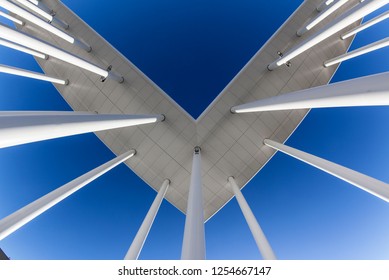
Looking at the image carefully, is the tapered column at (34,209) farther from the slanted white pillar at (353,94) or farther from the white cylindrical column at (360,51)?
the white cylindrical column at (360,51)

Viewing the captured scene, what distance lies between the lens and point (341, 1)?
1620 centimetres

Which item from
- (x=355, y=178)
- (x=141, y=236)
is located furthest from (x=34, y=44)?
(x=355, y=178)

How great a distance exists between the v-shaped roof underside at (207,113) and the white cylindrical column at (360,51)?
0.93m

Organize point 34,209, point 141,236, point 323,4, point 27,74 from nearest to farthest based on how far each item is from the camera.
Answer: point 34,209 < point 141,236 < point 27,74 < point 323,4

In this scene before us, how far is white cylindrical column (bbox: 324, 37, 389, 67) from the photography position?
58.4ft

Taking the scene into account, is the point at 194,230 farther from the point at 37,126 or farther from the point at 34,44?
the point at 34,44

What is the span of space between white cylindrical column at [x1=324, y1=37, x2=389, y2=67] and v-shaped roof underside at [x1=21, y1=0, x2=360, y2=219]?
925mm

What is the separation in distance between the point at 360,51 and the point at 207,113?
1307cm

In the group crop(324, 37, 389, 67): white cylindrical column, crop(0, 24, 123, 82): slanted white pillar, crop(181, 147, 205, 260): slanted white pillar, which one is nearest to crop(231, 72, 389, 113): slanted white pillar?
crop(181, 147, 205, 260): slanted white pillar

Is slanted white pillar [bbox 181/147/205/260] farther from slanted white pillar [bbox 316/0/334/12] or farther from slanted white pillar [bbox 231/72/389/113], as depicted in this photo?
slanted white pillar [bbox 316/0/334/12]

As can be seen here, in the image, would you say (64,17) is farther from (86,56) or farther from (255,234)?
(255,234)

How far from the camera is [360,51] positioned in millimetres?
19594

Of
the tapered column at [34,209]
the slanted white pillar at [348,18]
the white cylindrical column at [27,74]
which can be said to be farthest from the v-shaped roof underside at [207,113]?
the tapered column at [34,209]

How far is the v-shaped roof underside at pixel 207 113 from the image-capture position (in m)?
20.4
